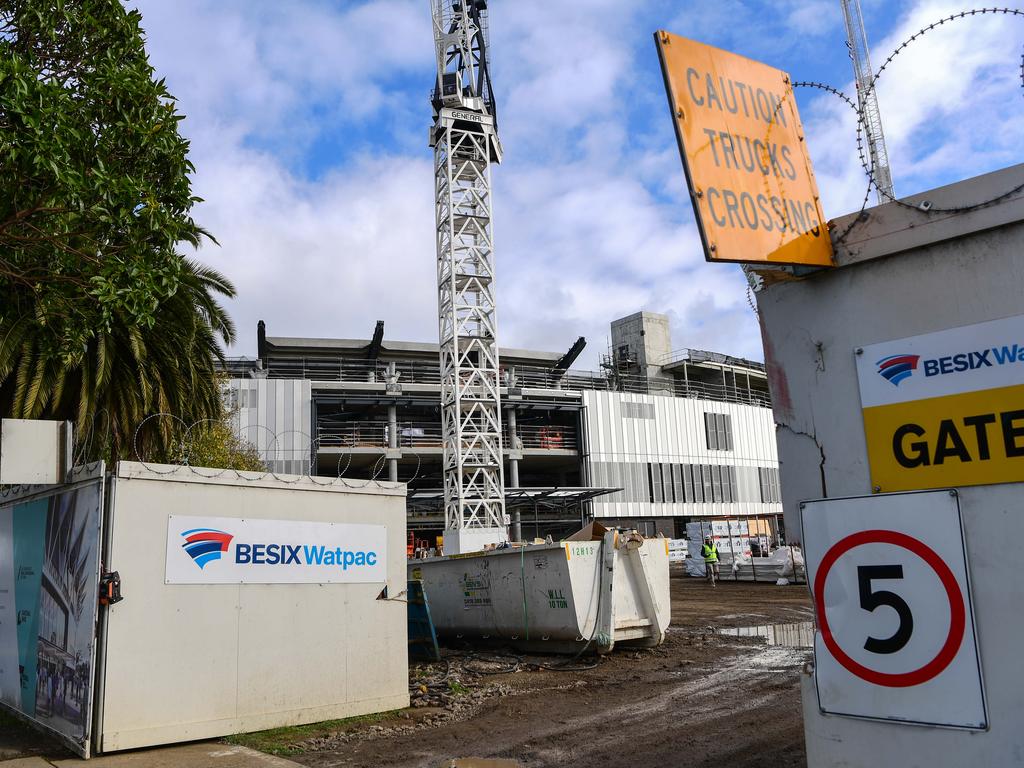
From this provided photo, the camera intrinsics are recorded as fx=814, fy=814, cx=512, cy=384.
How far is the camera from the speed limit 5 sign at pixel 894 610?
330 centimetres

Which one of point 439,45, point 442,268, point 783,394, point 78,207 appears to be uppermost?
point 439,45

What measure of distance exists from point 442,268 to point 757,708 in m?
33.1

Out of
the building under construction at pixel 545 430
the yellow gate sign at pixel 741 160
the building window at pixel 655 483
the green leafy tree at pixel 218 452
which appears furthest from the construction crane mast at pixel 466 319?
the yellow gate sign at pixel 741 160

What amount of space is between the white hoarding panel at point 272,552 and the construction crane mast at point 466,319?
29355 millimetres

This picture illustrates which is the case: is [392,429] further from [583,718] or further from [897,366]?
[897,366]

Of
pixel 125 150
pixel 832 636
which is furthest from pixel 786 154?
pixel 125 150

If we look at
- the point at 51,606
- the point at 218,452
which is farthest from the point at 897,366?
the point at 218,452

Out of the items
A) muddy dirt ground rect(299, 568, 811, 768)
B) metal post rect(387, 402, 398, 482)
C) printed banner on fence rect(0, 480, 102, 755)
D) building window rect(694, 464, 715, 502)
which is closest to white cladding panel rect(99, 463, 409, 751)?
printed banner on fence rect(0, 480, 102, 755)

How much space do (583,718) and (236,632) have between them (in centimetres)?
382

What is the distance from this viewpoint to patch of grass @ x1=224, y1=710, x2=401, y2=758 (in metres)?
7.75

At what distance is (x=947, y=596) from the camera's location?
3336 mm

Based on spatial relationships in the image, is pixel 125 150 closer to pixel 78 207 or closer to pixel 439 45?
pixel 78 207

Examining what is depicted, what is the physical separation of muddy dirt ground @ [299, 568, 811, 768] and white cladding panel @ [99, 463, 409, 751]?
73 cm

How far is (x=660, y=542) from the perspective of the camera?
46.0ft
